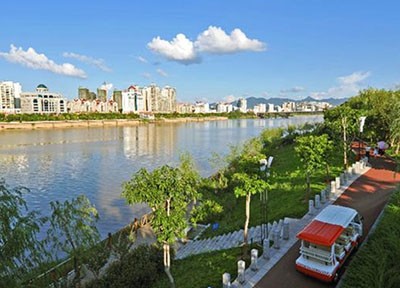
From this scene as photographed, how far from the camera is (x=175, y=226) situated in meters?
8.25

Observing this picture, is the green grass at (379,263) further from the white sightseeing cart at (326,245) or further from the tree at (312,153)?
the tree at (312,153)

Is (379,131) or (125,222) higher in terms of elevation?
(379,131)

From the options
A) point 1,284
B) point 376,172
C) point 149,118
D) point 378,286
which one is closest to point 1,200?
point 1,284

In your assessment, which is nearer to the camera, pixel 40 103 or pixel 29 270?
pixel 29 270

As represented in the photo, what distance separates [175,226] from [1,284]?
4151 millimetres

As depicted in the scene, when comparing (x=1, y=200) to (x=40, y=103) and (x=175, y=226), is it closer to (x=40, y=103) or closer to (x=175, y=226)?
(x=175, y=226)

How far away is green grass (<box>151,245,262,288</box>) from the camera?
399 inches

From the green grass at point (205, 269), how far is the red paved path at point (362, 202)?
1.21 meters

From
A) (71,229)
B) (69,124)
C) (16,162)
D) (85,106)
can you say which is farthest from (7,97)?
(71,229)

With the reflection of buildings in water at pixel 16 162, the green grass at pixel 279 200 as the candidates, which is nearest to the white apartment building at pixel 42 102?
the reflection of buildings in water at pixel 16 162

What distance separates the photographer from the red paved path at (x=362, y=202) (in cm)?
902

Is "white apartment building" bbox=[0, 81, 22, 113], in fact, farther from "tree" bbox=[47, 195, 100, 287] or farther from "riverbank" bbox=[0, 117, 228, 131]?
"tree" bbox=[47, 195, 100, 287]

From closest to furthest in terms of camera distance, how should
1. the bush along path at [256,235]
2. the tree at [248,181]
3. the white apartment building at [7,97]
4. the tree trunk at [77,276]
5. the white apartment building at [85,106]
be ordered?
the tree trunk at [77,276]
the tree at [248,181]
the bush along path at [256,235]
the white apartment building at [7,97]
the white apartment building at [85,106]

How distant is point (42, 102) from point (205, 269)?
154 meters
